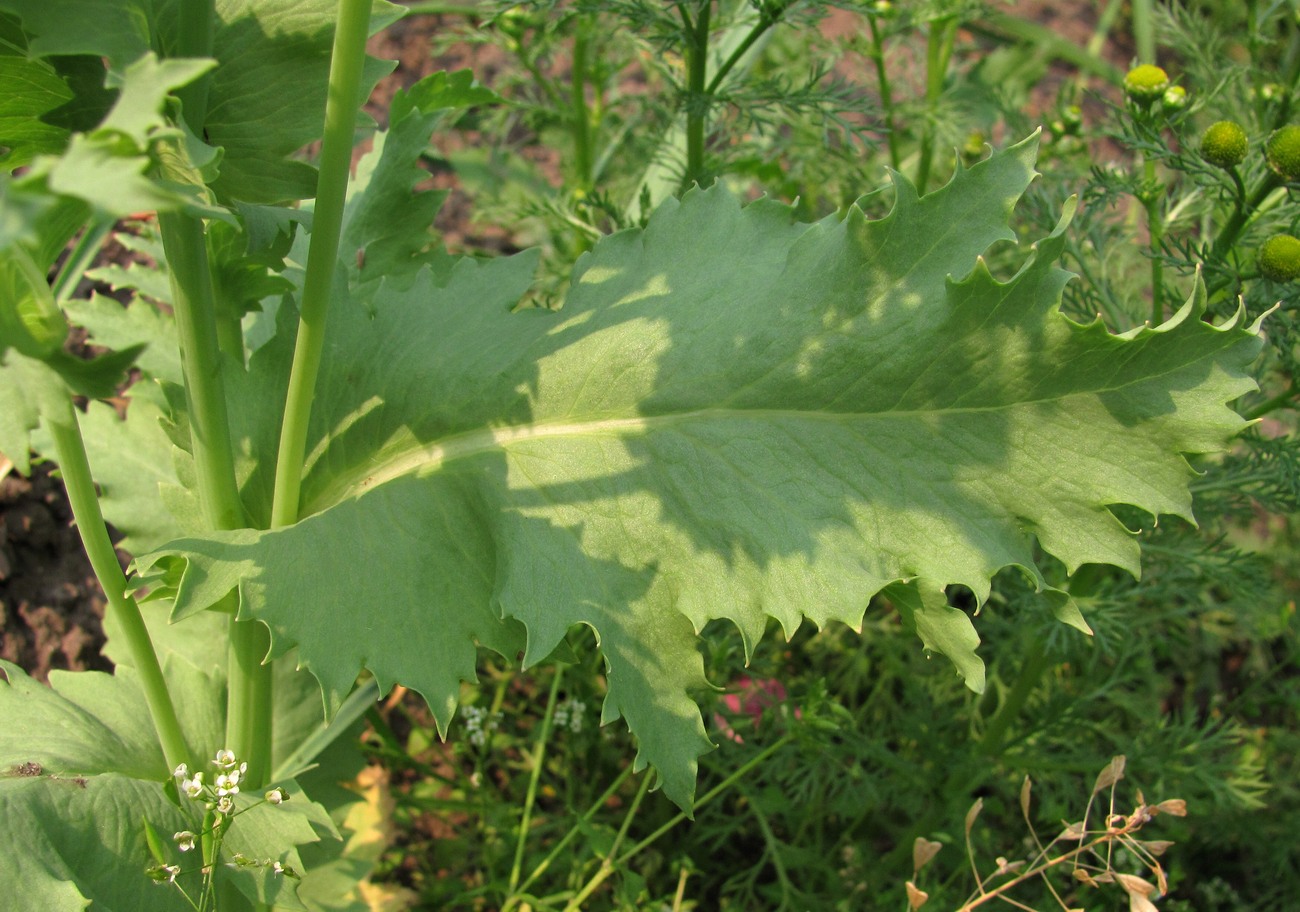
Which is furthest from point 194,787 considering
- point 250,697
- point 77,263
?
point 77,263

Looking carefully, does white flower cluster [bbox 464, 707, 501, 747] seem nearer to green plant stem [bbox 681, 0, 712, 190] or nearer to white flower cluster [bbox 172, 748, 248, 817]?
white flower cluster [bbox 172, 748, 248, 817]

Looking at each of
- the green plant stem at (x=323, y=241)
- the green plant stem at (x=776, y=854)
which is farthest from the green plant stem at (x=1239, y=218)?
the green plant stem at (x=323, y=241)

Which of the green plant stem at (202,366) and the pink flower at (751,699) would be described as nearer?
the green plant stem at (202,366)

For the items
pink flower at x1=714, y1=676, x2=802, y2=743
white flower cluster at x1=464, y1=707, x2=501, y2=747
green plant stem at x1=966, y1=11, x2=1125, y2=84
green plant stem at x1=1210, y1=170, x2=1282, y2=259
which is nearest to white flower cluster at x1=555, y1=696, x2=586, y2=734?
white flower cluster at x1=464, y1=707, x2=501, y2=747

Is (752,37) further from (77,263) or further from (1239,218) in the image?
(77,263)

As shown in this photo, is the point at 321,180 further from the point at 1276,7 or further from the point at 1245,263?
the point at 1276,7

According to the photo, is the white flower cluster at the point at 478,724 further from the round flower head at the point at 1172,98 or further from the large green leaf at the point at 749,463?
the round flower head at the point at 1172,98
